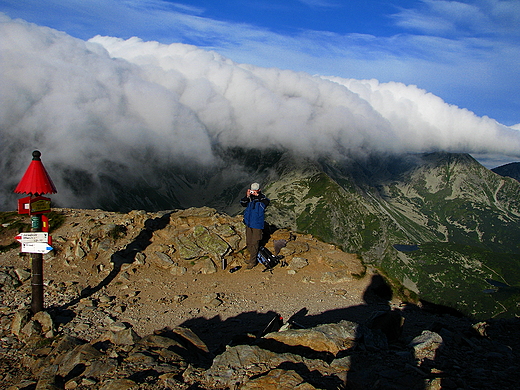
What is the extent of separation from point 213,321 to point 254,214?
6.83 meters

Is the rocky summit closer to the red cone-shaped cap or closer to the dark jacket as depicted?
the dark jacket

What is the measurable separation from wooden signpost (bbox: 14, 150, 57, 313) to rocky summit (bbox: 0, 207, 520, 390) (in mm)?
1057

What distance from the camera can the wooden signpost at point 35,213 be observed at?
47.2 feet

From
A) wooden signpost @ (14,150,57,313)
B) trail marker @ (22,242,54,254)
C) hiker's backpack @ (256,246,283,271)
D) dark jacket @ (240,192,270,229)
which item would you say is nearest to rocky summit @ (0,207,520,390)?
hiker's backpack @ (256,246,283,271)

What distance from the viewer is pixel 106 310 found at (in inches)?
630

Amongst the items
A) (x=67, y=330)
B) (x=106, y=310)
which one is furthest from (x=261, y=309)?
(x=67, y=330)

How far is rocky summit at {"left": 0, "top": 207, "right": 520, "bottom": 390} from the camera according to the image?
31.7 ft

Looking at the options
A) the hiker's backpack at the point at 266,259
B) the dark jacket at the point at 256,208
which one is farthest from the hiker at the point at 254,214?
the hiker's backpack at the point at 266,259

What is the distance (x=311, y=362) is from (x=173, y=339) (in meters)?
5.08

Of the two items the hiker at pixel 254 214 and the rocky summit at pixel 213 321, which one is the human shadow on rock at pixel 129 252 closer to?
the rocky summit at pixel 213 321

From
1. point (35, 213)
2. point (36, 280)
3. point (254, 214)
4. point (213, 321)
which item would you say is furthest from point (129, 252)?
point (213, 321)

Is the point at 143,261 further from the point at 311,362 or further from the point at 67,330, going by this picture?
the point at 311,362

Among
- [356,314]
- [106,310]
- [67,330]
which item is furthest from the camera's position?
[356,314]

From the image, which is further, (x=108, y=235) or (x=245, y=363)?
(x=108, y=235)
